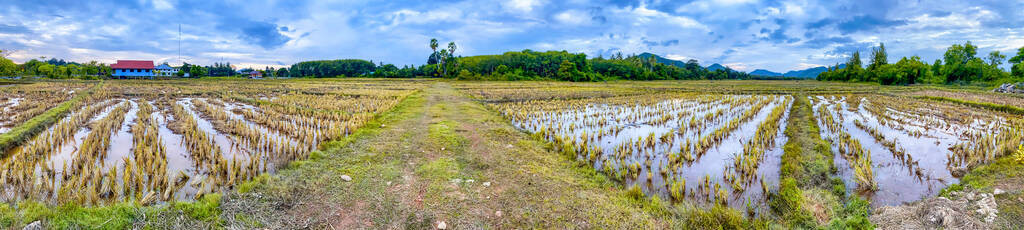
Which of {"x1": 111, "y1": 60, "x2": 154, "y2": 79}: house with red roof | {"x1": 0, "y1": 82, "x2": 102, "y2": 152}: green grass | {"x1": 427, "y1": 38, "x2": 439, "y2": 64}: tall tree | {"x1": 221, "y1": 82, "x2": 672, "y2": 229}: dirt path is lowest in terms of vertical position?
{"x1": 221, "y1": 82, "x2": 672, "y2": 229}: dirt path

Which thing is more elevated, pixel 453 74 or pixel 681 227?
pixel 453 74

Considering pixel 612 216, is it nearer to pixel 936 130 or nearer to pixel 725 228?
pixel 725 228

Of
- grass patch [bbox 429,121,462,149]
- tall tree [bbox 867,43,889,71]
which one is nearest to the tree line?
tall tree [bbox 867,43,889,71]

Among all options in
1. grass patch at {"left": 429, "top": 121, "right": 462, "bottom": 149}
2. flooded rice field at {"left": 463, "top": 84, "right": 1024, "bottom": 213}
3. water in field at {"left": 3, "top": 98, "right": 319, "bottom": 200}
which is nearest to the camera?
water in field at {"left": 3, "top": 98, "right": 319, "bottom": 200}

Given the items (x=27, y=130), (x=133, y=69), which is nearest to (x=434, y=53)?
(x=133, y=69)

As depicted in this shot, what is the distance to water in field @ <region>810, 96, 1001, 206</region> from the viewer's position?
243 inches

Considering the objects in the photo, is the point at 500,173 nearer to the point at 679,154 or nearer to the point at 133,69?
the point at 679,154

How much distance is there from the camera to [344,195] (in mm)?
5352

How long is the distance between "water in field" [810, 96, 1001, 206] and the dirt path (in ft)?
14.0

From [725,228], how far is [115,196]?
7664 mm

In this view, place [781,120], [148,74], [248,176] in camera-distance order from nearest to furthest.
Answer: [248,176] < [781,120] < [148,74]

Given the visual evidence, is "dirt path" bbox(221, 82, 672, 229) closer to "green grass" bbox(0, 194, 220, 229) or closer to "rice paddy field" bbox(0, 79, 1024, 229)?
"rice paddy field" bbox(0, 79, 1024, 229)

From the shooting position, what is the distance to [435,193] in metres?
5.45

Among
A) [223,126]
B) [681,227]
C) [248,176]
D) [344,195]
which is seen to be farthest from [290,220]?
[223,126]
